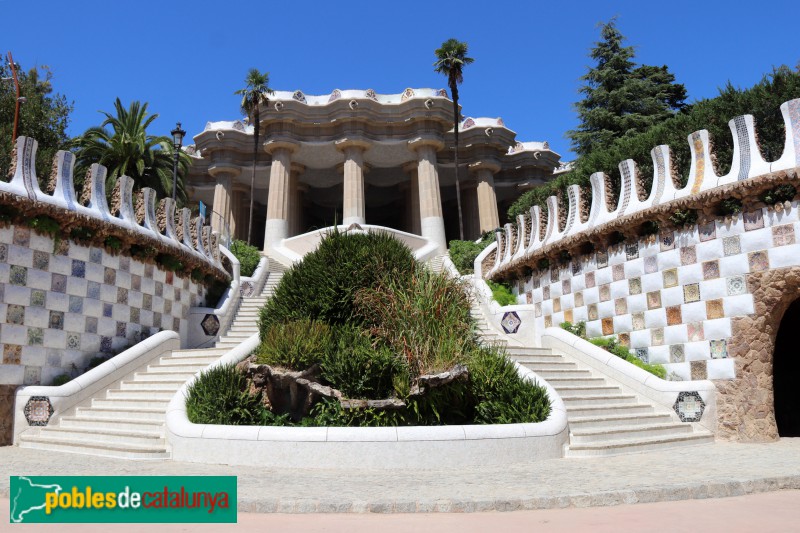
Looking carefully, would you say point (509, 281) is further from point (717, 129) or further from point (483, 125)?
point (483, 125)

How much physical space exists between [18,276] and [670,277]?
13.4 metres

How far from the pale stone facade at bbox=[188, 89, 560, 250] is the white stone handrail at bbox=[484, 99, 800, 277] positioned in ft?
66.5

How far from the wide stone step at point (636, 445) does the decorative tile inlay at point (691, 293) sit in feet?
8.78

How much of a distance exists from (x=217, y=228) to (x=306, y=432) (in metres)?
16.4

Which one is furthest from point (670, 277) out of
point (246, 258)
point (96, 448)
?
point (246, 258)

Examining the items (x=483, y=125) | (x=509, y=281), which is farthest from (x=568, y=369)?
(x=483, y=125)

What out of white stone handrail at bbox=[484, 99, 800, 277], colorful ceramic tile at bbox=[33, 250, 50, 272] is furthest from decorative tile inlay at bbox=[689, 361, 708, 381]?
colorful ceramic tile at bbox=[33, 250, 50, 272]

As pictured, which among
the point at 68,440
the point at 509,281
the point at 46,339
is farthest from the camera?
the point at 509,281

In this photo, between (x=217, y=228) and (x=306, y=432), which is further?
(x=217, y=228)

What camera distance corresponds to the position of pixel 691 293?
12383 millimetres

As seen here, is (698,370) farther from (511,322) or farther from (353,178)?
(353,178)

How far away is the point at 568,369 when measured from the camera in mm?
13766

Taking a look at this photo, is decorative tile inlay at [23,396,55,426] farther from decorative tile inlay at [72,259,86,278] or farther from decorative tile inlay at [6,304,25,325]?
decorative tile inlay at [72,259,86,278]

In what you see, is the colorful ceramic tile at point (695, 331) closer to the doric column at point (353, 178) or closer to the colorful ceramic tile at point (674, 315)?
the colorful ceramic tile at point (674, 315)
